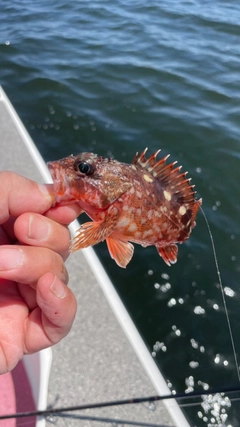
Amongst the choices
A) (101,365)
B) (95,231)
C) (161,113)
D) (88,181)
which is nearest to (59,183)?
(88,181)

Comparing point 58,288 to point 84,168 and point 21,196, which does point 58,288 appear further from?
point 84,168

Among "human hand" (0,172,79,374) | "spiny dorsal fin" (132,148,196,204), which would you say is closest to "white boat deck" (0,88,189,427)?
"human hand" (0,172,79,374)

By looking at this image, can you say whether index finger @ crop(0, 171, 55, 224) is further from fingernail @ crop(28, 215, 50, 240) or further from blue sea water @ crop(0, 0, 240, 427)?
blue sea water @ crop(0, 0, 240, 427)

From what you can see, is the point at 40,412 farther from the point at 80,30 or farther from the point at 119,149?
the point at 80,30

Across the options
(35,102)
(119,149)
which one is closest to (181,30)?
(35,102)

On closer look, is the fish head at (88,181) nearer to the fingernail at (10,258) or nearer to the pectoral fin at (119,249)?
the pectoral fin at (119,249)

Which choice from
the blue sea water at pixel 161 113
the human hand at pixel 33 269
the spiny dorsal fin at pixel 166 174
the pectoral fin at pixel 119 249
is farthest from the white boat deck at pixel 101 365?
the blue sea water at pixel 161 113
